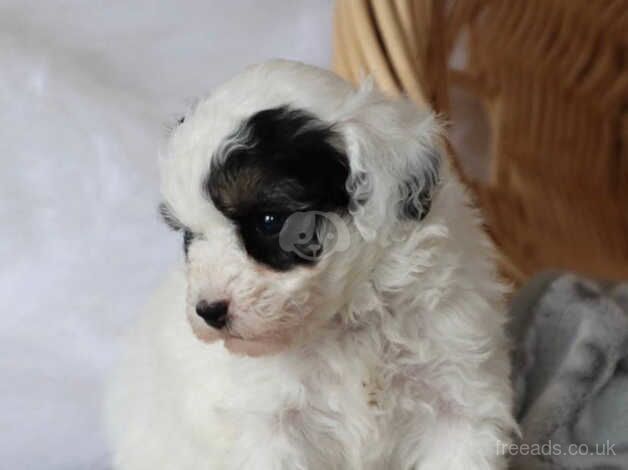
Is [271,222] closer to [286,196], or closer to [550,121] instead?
[286,196]

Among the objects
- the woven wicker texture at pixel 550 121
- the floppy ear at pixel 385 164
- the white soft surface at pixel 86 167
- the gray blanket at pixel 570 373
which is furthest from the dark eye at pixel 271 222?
the white soft surface at pixel 86 167

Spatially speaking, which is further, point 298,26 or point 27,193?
point 298,26

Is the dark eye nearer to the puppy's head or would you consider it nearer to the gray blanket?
the puppy's head

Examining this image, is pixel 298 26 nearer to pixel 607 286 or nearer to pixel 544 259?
pixel 544 259

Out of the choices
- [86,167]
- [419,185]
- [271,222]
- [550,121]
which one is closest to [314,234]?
[271,222]

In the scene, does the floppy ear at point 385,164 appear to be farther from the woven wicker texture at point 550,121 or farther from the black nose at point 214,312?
the woven wicker texture at point 550,121

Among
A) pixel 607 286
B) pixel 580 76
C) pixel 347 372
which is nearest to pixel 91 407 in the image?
pixel 347 372

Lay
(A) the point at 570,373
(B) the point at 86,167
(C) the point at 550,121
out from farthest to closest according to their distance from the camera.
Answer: (C) the point at 550,121 < (B) the point at 86,167 < (A) the point at 570,373
